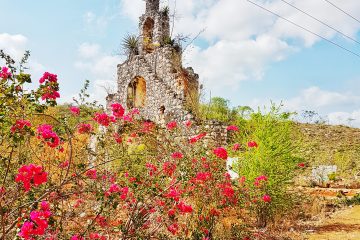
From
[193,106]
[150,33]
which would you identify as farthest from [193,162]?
[150,33]

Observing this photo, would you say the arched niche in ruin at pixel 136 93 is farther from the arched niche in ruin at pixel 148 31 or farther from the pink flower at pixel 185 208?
the pink flower at pixel 185 208

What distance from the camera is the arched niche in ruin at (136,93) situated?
1583 cm

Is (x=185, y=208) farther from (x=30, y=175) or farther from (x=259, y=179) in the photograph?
(x=259, y=179)

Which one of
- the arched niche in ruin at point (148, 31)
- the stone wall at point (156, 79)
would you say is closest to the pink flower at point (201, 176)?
the stone wall at point (156, 79)

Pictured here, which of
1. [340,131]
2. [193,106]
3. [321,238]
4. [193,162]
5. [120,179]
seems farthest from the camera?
[340,131]

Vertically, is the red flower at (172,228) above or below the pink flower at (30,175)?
below

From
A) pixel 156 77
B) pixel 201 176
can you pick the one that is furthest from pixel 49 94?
pixel 156 77

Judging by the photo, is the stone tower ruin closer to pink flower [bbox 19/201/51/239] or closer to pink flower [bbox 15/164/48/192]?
pink flower [bbox 15/164/48/192]

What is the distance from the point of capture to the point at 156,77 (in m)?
14.7

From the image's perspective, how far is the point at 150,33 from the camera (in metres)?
16.7

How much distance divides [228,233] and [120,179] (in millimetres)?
2006

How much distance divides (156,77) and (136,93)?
5.44 feet

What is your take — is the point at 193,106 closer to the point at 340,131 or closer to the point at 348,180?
the point at 348,180

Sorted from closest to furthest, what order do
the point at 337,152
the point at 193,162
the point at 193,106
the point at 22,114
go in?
the point at 22,114 → the point at 193,162 → the point at 193,106 → the point at 337,152
